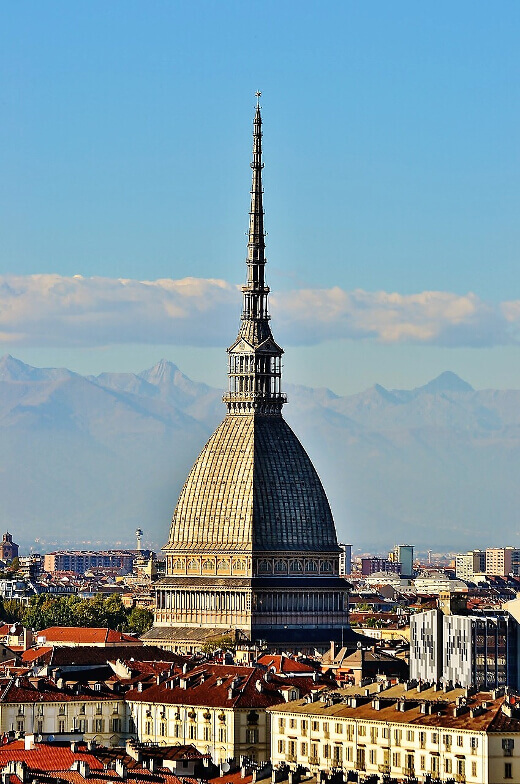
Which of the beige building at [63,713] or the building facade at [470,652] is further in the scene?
the building facade at [470,652]

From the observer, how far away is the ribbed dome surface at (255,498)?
193 metres

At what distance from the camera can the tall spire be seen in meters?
196

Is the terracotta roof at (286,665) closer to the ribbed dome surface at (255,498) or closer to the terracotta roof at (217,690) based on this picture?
the terracotta roof at (217,690)

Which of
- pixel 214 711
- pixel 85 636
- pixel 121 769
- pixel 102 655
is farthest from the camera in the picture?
pixel 85 636

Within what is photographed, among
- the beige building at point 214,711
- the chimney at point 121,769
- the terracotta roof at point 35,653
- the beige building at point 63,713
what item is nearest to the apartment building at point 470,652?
the terracotta roof at point 35,653

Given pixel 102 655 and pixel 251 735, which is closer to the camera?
pixel 251 735

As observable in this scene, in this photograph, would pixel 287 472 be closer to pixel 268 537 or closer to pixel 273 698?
pixel 268 537

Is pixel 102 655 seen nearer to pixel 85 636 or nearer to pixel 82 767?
pixel 85 636

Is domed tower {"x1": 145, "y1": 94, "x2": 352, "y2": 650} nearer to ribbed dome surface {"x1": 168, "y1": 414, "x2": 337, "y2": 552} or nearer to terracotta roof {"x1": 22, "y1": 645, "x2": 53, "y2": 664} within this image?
ribbed dome surface {"x1": 168, "y1": 414, "x2": 337, "y2": 552}

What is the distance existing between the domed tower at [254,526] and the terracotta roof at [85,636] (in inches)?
447

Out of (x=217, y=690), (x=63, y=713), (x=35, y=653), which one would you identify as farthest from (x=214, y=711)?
(x=35, y=653)

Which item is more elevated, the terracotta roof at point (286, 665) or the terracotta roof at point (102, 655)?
the terracotta roof at point (102, 655)

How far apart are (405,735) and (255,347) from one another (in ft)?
329

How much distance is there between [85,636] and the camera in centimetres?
17038
